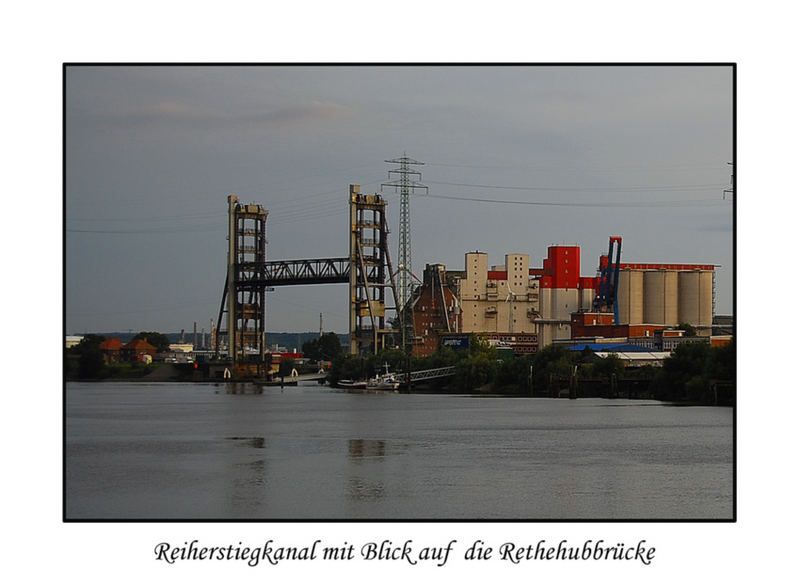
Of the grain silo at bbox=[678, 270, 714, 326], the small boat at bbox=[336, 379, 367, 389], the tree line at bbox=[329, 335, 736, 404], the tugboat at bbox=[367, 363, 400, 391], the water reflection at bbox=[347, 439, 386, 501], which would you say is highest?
the grain silo at bbox=[678, 270, 714, 326]

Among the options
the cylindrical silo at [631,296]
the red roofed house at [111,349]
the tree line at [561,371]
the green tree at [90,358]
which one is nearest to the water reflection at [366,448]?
the green tree at [90,358]

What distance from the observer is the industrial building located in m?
32.4

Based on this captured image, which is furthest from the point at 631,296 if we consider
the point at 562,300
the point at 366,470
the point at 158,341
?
the point at 366,470

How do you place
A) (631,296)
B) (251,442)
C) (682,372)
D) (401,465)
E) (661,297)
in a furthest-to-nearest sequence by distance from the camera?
(631,296), (661,297), (682,372), (251,442), (401,465)

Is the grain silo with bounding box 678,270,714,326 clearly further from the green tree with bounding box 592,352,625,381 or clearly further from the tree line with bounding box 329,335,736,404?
the green tree with bounding box 592,352,625,381

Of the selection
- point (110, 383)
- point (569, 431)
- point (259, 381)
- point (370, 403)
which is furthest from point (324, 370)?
point (569, 431)

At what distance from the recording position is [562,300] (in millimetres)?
34500

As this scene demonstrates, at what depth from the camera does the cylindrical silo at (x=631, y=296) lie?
3338cm

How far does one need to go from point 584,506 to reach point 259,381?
993 inches

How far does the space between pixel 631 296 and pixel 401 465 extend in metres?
25.4

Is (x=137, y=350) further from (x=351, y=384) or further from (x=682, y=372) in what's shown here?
(x=682, y=372)

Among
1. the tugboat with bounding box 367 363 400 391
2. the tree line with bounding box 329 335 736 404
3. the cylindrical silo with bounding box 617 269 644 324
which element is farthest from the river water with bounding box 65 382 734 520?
the cylindrical silo with bounding box 617 269 644 324

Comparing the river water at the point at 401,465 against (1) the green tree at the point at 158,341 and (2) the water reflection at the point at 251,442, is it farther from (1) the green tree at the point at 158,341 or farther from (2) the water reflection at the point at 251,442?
(1) the green tree at the point at 158,341

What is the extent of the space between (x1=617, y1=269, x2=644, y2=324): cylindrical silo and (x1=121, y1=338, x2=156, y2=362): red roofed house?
43.3ft
